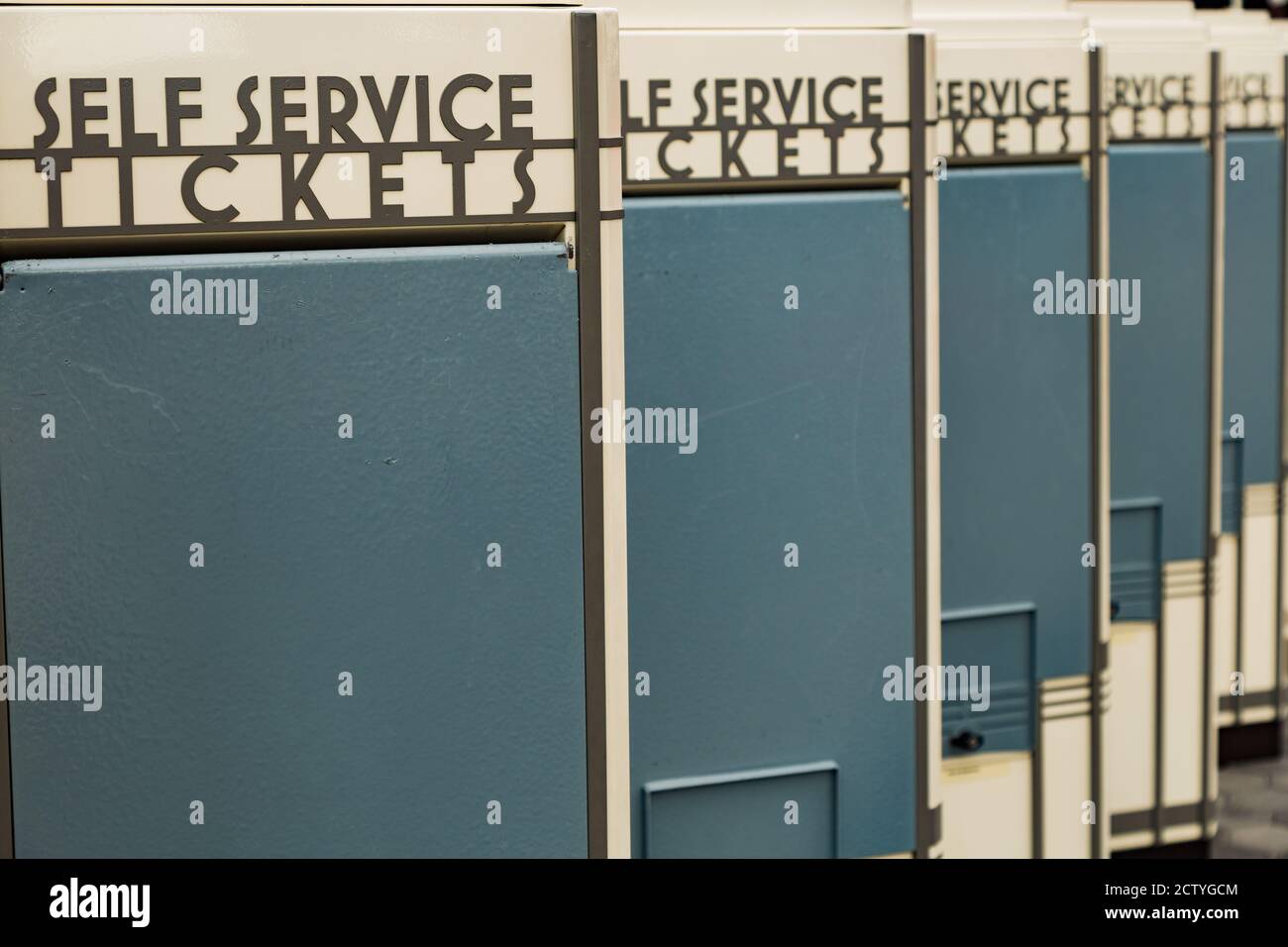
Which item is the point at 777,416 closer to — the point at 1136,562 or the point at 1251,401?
the point at 1136,562

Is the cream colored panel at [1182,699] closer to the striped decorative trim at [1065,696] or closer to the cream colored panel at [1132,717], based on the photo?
the cream colored panel at [1132,717]

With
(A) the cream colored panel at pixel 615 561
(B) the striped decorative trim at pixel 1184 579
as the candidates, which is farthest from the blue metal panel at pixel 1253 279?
(A) the cream colored panel at pixel 615 561

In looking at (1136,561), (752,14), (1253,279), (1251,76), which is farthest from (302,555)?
(1251,76)

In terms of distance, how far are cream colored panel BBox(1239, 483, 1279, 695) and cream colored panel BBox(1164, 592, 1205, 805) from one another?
154 centimetres

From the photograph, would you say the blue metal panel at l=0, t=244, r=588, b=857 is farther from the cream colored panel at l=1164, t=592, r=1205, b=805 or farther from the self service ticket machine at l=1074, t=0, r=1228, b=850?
the cream colored panel at l=1164, t=592, r=1205, b=805

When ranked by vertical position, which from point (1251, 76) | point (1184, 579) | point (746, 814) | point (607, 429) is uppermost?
point (1251, 76)

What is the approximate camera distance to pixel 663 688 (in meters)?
4.36

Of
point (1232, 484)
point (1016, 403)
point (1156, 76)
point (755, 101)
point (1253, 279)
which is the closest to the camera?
point (755, 101)

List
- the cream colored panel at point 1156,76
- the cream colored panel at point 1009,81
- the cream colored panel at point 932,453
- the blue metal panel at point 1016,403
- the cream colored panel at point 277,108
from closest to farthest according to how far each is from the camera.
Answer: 1. the cream colored panel at point 277,108
2. the cream colored panel at point 932,453
3. the cream colored panel at point 1009,81
4. the blue metal panel at point 1016,403
5. the cream colored panel at point 1156,76

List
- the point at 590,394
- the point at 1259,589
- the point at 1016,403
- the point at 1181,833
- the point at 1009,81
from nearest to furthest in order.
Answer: the point at 590,394 < the point at 1009,81 < the point at 1016,403 < the point at 1181,833 < the point at 1259,589

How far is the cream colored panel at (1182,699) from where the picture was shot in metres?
6.69

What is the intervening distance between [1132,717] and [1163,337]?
1474 mm

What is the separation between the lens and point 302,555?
3336 millimetres

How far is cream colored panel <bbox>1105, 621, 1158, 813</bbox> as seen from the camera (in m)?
6.55
